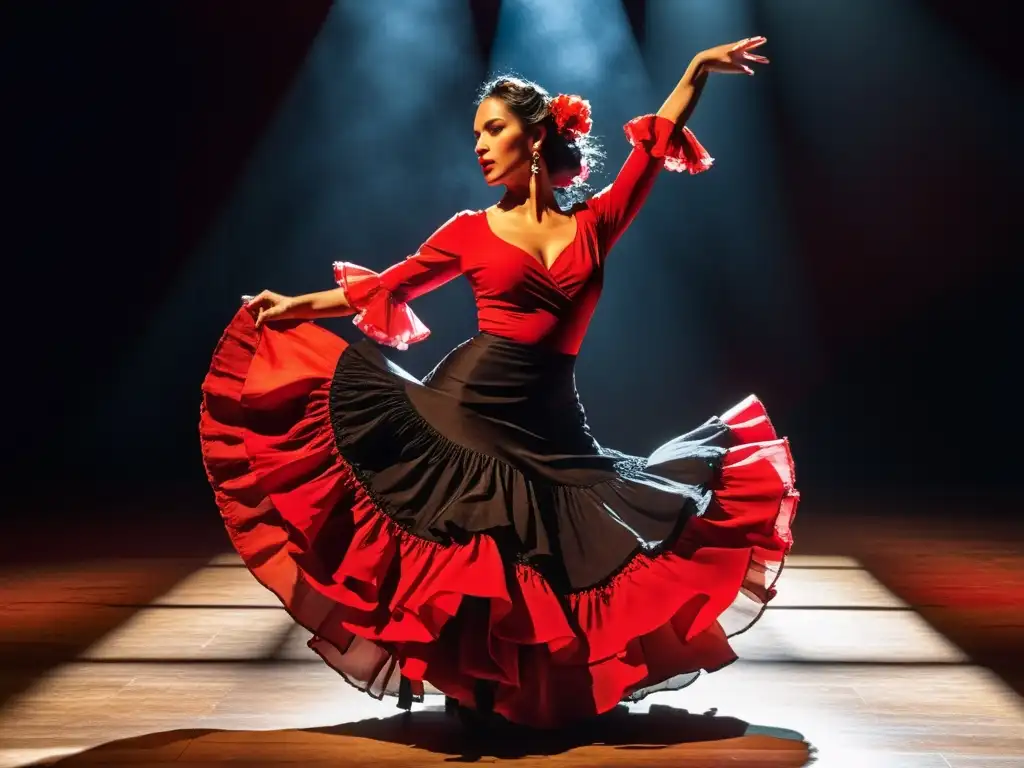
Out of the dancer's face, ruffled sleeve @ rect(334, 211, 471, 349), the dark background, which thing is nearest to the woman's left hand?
the dancer's face

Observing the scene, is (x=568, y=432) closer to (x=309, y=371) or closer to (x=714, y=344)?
(x=309, y=371)

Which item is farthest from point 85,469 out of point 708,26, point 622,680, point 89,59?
point 622,680

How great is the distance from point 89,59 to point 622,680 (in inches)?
178

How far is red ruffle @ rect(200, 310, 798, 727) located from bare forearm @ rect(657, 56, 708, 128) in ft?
2.06

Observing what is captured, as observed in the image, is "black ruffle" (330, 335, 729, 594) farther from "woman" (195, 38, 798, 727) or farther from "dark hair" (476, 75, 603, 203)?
"dark hair" (476, 75, 603, 203)

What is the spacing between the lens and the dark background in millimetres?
5766

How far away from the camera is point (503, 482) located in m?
2.24

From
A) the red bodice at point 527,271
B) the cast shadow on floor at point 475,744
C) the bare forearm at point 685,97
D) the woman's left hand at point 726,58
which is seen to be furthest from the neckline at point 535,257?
the cast shadow on floor at point 475,744

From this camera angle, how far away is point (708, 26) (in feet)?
19.0

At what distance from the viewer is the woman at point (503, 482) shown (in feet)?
7.12

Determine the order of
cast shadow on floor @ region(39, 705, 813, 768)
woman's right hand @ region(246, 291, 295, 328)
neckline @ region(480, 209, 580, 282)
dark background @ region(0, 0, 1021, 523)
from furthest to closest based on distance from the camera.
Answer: dark background @ region(0, 0, 1021, 523) < woman's right hand @ region(246, 291, 295, 328) < neckline @ region(480, 209, 580, 282) < cast shadow on floor @ region(39, 705, 813, 768)

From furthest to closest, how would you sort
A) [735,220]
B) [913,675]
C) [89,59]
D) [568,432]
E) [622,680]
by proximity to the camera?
1. [735,220]
2. [89,59]
3. [913,675]
4. [568,432]
5. [622,680]

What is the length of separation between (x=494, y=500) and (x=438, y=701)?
53 cm

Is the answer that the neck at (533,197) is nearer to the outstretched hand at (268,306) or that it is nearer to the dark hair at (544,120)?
the dark hair at (544,120)
